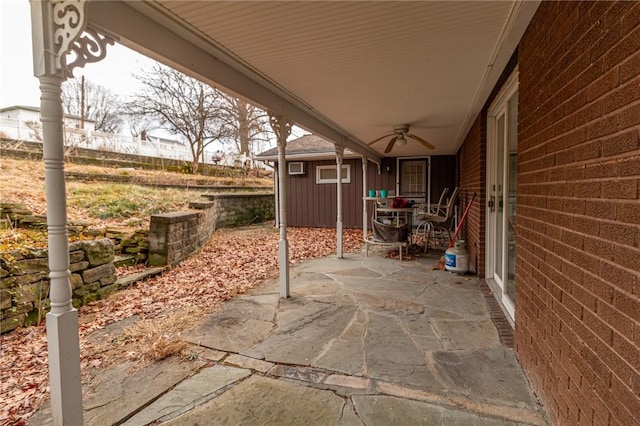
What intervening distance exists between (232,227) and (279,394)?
8.13m

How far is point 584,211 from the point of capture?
1317mm

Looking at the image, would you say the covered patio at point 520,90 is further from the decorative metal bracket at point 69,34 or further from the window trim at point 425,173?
the window trim at point 425,173

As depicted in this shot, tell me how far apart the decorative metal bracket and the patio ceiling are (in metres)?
0.10

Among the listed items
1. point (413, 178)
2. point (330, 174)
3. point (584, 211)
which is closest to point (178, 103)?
point (330, 174)

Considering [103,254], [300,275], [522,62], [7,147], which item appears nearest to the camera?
[522,62]

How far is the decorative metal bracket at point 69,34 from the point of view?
1459 millimetres

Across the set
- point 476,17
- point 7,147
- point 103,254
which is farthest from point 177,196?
point 476,17

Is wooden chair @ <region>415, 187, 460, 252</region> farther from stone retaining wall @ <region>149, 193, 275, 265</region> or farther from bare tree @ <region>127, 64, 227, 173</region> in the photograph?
bare tree @ <region>127, 64, 227, 173</region>

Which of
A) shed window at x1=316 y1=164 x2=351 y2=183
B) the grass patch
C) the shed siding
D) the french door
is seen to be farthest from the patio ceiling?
shed window at x1=316 y1=164 x2=351 y2=183

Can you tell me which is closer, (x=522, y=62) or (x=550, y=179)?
(x=550, y=179)

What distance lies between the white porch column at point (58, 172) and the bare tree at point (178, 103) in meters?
10.6

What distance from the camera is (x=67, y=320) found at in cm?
154

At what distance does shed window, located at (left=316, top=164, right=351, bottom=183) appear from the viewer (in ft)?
31.5

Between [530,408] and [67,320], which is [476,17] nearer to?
[530,408]
